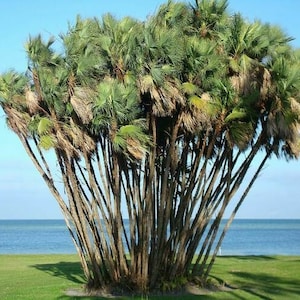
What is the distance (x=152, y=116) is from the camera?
59.5 ft

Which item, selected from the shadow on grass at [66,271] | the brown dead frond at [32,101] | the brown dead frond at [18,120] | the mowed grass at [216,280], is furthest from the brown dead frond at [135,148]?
the shadow on grass at [66,271]

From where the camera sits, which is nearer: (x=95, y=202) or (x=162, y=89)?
(x=162, y=89)

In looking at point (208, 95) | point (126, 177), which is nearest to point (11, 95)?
point (126, 177)

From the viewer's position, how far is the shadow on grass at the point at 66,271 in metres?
21.9

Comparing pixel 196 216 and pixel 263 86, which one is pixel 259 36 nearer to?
pixel 263 86

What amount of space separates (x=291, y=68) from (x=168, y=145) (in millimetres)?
4312

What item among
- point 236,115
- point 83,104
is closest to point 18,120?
point 83,104

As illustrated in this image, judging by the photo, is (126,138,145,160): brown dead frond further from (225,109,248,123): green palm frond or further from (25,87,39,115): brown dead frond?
(25,87,39,115): brown dead frond

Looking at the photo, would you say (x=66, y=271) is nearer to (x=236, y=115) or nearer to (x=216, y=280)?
(x=216, y=280)

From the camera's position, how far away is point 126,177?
18.5m

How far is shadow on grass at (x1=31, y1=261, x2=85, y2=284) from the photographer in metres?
21.9

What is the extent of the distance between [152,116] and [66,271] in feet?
30.2

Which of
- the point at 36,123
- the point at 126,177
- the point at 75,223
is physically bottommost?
the point at 75,223

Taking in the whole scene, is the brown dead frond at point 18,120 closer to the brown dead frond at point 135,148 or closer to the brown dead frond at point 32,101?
the brown dead frond at point 32,101
